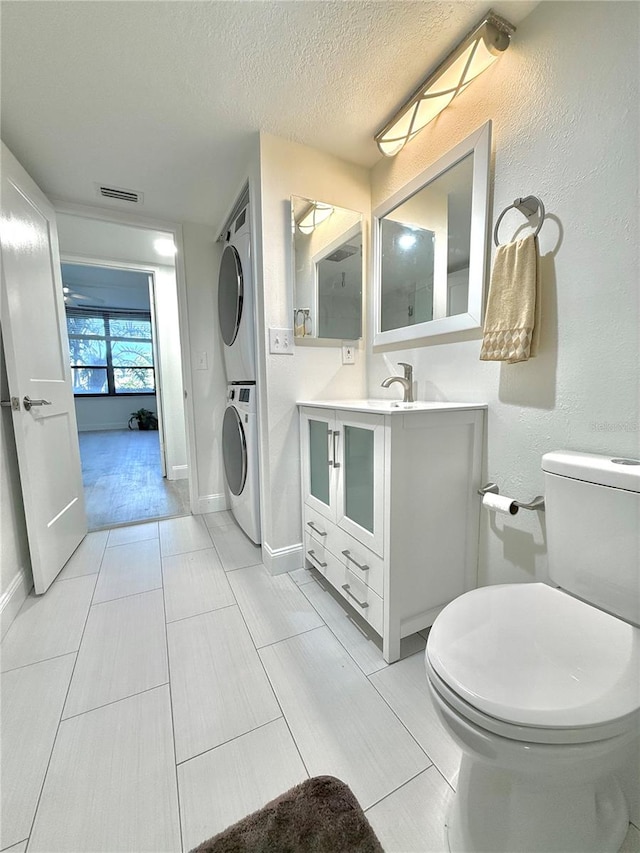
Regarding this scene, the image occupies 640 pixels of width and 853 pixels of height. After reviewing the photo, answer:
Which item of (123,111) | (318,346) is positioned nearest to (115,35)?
(123,111)

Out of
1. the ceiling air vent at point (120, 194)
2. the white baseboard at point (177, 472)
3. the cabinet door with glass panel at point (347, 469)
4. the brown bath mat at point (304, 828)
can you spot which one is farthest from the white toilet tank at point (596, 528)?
the white baseboard at point (177, 472)

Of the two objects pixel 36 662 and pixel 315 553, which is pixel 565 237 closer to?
pixel 315 553

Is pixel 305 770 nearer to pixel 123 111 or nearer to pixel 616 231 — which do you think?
pixel 616 231

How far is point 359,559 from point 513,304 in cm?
105

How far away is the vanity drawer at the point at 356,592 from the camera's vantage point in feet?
4.03

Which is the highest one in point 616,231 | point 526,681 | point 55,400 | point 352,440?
point 616,231

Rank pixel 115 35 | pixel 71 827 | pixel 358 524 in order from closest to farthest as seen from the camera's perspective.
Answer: pixel 71 827, pixel 115 35, pixel 358 524

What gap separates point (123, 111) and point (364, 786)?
248cm

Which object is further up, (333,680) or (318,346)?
(318,346)

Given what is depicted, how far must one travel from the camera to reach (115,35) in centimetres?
111

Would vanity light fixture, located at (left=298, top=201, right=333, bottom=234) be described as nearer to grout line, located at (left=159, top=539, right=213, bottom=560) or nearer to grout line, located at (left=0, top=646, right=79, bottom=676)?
grout line, located at (left=159, top=539, right=213, bottom=560)

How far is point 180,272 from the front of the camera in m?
2.39

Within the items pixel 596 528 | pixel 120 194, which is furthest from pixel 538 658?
pixel 120 194

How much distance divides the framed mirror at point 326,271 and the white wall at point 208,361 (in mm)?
1100
